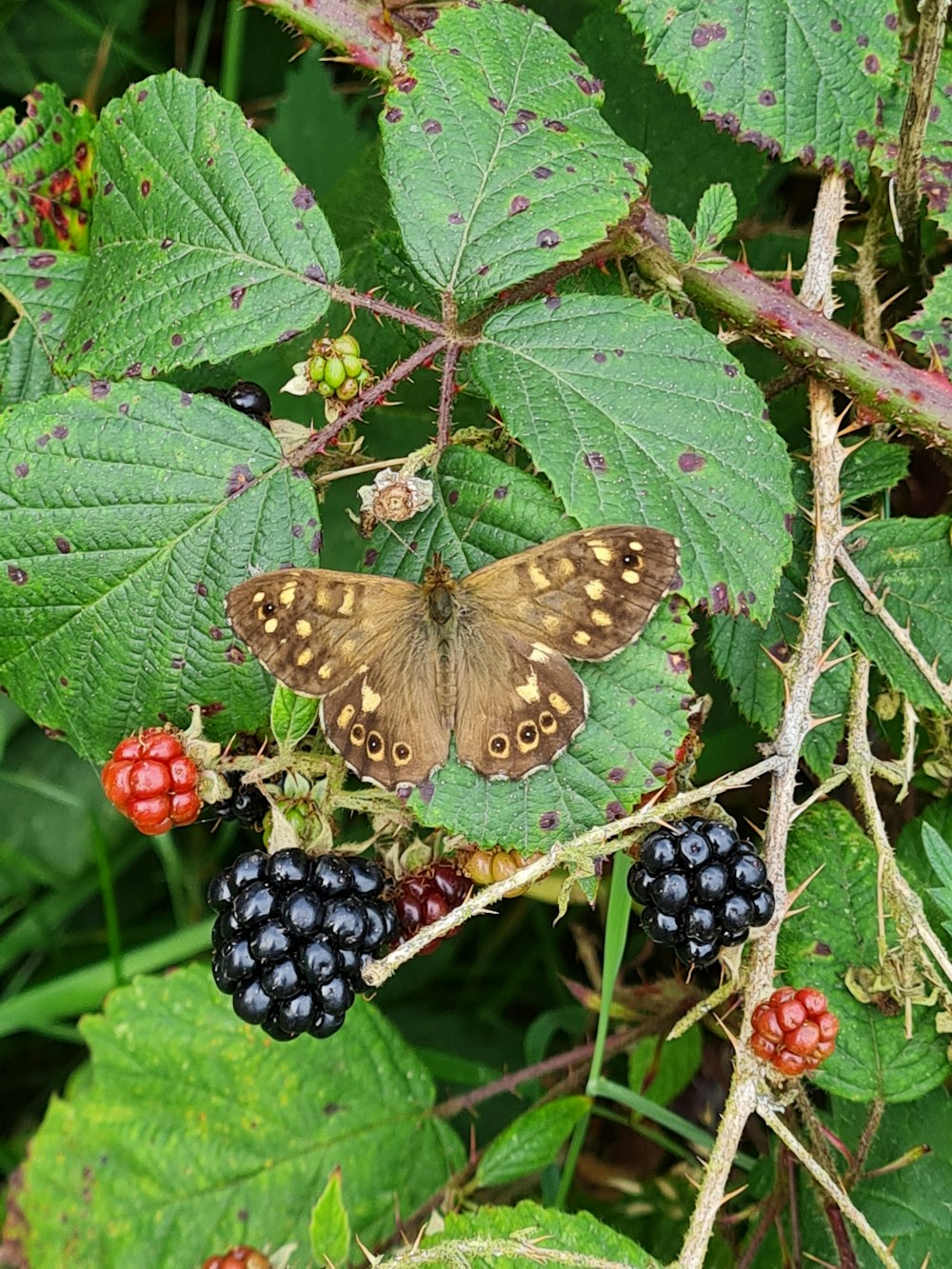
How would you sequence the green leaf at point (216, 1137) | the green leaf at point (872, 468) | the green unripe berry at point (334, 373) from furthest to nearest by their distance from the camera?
1. the green leaf at point (216, 1137)
2. the green leaf at point (872, 468)
3. the green unripe berry at point (334, 373)

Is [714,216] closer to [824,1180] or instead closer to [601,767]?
[601,767]

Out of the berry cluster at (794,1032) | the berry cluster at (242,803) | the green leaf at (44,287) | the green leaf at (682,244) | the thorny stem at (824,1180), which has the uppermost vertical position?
the green leaf at (682,244)

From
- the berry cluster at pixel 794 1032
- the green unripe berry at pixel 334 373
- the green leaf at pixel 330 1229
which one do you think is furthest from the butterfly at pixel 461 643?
the green leaf at pixel 330 1229

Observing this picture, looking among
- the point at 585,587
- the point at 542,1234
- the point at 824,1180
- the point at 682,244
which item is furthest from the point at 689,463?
the point at 542,1234

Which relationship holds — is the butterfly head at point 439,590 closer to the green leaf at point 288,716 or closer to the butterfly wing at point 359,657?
the butterfly wing at point 359,657

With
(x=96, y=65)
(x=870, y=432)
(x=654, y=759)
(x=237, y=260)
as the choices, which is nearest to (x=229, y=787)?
(x=654, y=759)

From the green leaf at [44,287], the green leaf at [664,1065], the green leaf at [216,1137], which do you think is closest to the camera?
the green leaf at [44,287]
